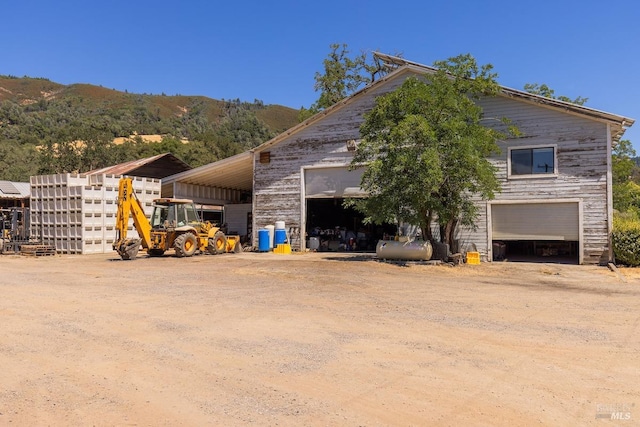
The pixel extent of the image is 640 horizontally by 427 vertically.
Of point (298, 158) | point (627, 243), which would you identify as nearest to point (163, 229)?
point (298, 158)

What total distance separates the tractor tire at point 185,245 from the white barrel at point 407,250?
747 centimetres

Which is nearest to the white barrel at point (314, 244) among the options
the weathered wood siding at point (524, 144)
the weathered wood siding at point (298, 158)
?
the weathered wood siding at point (298, 158)

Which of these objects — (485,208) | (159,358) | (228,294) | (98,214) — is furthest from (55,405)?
(98,214)

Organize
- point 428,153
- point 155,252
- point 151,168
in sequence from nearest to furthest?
point 428,153 → point 155,252 → point 151,168

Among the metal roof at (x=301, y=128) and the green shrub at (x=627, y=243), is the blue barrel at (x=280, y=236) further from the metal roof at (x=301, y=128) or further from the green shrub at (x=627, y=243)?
the green shrub at (x=627, y=243)

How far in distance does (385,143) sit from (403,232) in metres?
5.09

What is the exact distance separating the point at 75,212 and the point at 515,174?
1887cm

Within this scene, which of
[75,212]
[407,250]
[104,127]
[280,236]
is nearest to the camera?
[407,250]

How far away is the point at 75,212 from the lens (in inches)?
867

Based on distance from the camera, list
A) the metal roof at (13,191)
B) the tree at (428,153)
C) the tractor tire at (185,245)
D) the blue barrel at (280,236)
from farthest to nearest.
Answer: the metal roof at (13,191) → the blue barrel at (280,236) → the tractor tire at (185,245) → the tree at (428,153)

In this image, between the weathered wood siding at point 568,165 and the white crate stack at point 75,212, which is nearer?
the weathered wood siding at point 568,165

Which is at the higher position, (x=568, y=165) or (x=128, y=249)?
(x=568, y=165)

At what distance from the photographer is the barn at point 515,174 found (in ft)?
57.9

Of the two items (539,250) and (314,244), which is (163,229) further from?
(539,250)
